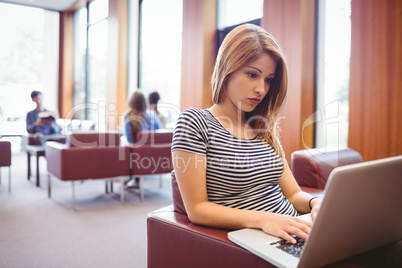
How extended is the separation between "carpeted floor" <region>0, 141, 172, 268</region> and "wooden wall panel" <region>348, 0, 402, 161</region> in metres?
2.25

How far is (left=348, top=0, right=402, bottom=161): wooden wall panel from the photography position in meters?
3.18

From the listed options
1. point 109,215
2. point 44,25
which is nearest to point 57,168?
point 109,215

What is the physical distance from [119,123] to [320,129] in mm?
4904

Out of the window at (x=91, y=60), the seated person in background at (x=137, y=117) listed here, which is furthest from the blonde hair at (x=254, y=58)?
the window at (x=91, y=60)

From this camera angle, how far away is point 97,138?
386cm

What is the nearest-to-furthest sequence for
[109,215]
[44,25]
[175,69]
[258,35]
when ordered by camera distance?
[258,35] → [109,215] → [175,69] → [44,25]

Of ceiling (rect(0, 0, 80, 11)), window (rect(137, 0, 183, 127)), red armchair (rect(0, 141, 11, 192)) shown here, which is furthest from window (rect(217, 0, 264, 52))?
ceiling (rect(0, 0, 80, 11))

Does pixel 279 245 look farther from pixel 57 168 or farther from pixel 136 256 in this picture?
pixel 57 168

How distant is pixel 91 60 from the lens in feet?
31.9

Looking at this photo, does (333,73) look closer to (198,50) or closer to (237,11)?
(237,11)

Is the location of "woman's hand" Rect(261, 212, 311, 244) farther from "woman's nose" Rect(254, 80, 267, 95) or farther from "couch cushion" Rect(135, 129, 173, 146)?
"couch cushion" Rect(135, 129, 173, 146)

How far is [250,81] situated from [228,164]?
300 millimetres

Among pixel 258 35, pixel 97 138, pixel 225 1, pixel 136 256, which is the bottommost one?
pixel 136 256

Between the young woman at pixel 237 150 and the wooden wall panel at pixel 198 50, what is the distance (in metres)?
4.23
